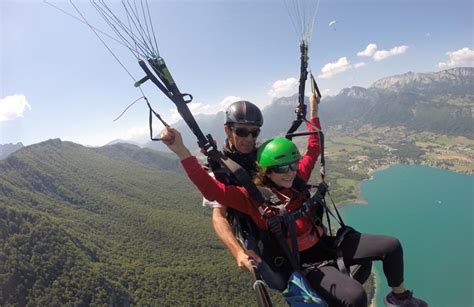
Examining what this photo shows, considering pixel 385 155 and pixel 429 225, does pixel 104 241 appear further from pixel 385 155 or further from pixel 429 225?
pixel 385 155

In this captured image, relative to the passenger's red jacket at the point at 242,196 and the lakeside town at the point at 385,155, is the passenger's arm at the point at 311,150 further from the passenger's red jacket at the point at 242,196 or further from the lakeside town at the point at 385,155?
the lakeside town at the point at 385,155

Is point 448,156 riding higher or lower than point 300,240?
lower

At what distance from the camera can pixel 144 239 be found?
218ft

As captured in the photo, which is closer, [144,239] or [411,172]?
[144,239]

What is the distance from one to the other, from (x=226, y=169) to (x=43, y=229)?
200 ft

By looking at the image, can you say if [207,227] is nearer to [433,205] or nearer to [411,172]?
[433,205]

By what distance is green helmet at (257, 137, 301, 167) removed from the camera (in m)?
2.70

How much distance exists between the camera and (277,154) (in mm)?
2703

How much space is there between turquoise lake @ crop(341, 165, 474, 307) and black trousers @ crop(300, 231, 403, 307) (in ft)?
136

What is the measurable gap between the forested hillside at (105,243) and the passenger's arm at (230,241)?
43907 millimetres

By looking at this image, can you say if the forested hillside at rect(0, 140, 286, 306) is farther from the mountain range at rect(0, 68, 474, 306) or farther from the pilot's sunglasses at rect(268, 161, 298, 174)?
the pilot's sunglasses at rect(268, 161, 298, 174)

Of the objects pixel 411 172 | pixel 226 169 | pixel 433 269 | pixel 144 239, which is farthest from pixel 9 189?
pixel 411 172

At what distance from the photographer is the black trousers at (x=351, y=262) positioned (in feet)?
7.77

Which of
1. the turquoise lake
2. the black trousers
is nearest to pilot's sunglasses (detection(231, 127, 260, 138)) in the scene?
the black trousers
